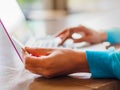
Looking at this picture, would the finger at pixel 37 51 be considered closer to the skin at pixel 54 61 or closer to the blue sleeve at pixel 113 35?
the skin at pixel 54 61

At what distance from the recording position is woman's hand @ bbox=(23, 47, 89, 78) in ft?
2.38

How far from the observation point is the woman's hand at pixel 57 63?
0.73 meters

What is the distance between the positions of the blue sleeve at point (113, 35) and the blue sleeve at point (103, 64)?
19.3 inches

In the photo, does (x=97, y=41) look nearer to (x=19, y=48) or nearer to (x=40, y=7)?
(x=19, y=48)

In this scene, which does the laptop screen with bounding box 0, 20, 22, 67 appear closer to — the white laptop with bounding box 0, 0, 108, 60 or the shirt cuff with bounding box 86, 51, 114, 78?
the white laptop with bounding box 0, 0, 108, 60

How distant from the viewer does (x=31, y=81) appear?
29.1 inches

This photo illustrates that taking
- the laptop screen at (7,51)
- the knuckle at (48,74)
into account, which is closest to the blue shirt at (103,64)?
the knuckle at (48,74)

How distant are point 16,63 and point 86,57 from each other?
214 mm

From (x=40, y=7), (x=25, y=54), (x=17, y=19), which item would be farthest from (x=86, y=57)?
(x=40, y=7)

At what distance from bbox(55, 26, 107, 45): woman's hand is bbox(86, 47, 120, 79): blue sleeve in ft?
1.46

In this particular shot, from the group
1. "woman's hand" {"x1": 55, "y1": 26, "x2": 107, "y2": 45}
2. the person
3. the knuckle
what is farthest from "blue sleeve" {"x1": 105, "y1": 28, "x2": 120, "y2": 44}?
the knuckle

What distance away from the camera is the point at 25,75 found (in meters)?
0.79

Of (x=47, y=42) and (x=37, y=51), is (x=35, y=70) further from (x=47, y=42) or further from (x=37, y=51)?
(x=47, y=42)

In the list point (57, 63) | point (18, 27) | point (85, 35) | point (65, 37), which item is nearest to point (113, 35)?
point (85, 35)
